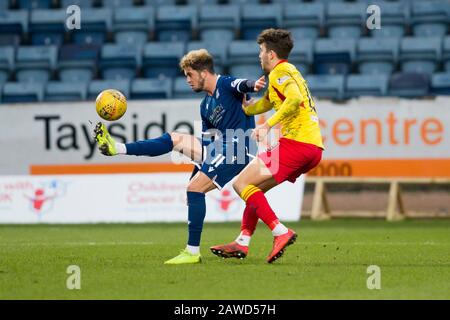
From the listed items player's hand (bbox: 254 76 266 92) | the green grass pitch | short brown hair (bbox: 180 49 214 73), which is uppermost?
short brown hair (bbox: 180 49 214 73)

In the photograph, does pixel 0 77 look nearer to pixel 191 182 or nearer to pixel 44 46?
pixel 44 46

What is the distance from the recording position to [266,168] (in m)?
8.60

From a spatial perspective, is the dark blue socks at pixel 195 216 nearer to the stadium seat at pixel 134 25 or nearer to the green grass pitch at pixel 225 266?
the green grass pitch at pixel 225 266

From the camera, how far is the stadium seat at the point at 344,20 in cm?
1894

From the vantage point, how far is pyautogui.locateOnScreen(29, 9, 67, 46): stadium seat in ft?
65.4

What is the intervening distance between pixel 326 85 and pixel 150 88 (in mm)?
3194

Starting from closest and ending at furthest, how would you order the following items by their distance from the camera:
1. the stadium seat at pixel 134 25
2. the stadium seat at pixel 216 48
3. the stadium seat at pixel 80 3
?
the stadium seat at pixel 216 48 < the stadium seat at pixel 134 25 < the stadium seat at pixel 80 3

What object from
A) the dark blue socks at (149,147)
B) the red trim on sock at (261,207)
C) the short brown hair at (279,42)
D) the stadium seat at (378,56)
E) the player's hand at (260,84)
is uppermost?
the short brown hair at (279,42)

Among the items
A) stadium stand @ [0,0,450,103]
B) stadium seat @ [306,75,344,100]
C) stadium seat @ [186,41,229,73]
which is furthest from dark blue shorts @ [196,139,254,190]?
stadium seat @ [186,41,229,73]

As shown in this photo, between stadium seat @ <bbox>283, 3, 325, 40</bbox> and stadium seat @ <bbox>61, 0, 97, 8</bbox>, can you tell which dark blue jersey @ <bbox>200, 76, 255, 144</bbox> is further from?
stadium seat @ <bbox>61, 0, 97, 8</bbox>

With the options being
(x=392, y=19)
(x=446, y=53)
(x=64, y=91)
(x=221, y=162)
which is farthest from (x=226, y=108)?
(x=392, y=19)

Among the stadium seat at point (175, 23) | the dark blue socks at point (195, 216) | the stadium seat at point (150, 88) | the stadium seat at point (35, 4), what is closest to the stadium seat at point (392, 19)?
the stadium seat at point (175, 23)

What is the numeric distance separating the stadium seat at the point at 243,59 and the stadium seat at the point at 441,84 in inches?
120

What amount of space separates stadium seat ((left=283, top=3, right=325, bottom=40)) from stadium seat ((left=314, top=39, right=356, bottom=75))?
0.73m
